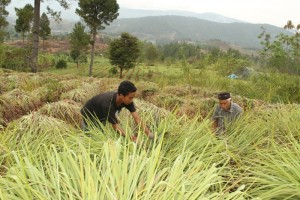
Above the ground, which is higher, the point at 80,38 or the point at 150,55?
the point at 80,38

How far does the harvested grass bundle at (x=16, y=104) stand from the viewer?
22.6ft

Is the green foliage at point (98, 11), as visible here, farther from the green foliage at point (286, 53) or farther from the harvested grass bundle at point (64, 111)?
the harvested grass bundle at point (64, 111)

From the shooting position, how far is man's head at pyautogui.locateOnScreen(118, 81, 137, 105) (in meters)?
3.90

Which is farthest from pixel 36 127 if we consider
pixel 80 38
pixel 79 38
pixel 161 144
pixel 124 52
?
pixel 79 38

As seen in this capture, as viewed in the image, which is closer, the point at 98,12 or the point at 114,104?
the point at 114,104

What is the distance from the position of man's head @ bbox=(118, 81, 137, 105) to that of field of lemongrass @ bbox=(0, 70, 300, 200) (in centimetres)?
27

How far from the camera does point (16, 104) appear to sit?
24.2 feet

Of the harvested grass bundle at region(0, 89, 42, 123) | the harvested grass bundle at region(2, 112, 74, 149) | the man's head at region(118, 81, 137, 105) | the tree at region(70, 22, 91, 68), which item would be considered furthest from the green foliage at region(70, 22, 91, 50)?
the man's head at region(118, 81, 137, 105)

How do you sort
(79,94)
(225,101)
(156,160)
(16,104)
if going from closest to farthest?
1. (156,160)
2. (225,101)
3. (16,104)
4. (79,94)

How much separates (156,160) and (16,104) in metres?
6.18

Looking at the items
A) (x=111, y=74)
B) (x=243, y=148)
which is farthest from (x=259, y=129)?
(x=111, y=74)

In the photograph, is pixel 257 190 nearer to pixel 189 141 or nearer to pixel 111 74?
pixel 189 141

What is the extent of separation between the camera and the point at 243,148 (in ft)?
10.2

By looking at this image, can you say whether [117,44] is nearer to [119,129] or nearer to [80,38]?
[80,38]
